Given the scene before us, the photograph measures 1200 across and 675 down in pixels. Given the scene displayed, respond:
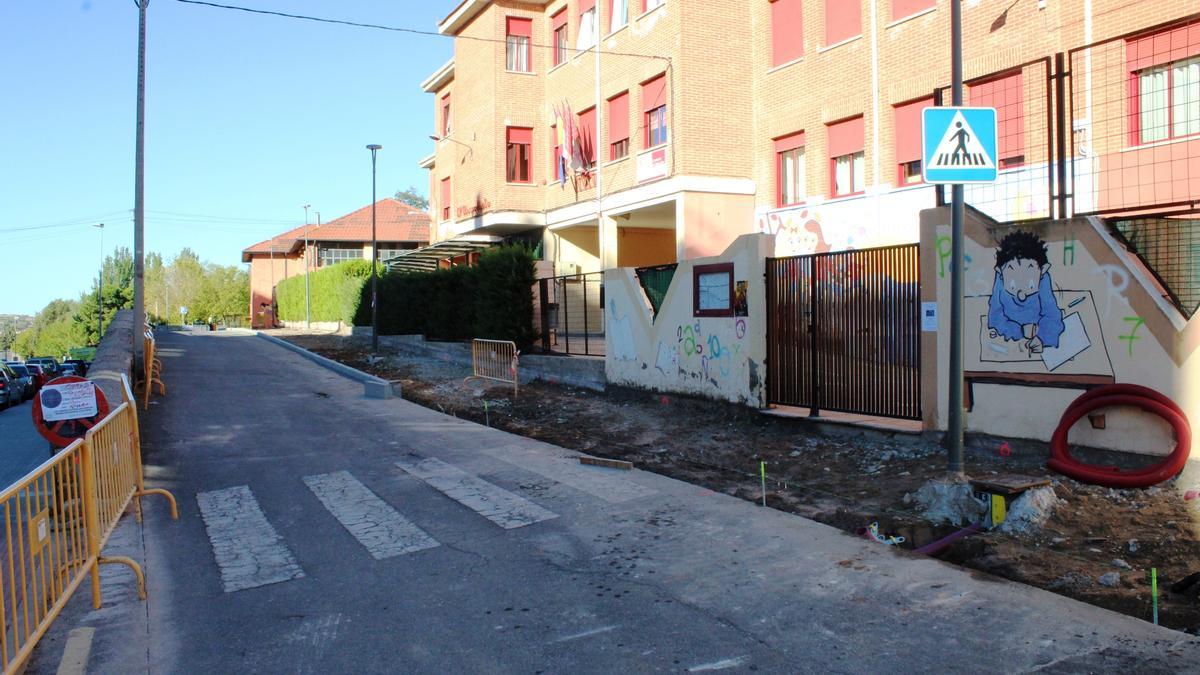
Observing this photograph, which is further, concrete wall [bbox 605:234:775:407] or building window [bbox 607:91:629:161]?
building window [bbox 607:91:629:161]

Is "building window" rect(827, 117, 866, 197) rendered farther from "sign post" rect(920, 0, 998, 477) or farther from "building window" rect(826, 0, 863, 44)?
"sign post" rect(920, 0, 998, 477)

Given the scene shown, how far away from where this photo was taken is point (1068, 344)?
7996 mm

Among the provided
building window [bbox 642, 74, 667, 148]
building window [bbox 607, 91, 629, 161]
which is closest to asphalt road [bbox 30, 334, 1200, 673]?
building window [bbox 642, 74, 667, 148]

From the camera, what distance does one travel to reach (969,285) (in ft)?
29.0

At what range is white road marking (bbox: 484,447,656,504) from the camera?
8.34 meters

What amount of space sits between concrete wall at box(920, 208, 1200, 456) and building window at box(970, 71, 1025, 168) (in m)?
6.16

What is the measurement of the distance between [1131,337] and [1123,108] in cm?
680

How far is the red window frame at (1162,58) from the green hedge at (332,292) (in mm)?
27578

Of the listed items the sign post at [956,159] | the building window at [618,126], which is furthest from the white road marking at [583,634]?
the building window at [618,126]

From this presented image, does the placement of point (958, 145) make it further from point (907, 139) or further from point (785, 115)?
point (785, 115)

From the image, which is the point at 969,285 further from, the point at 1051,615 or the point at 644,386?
the point at 644,386

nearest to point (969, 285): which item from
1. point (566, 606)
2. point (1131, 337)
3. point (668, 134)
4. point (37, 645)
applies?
point (1131, 337)

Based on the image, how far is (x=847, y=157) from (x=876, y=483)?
36.8 feet

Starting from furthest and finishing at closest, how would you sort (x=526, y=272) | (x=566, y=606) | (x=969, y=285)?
(x=526, y=272) → (x=969, y=285) → (x=566, y=606)
